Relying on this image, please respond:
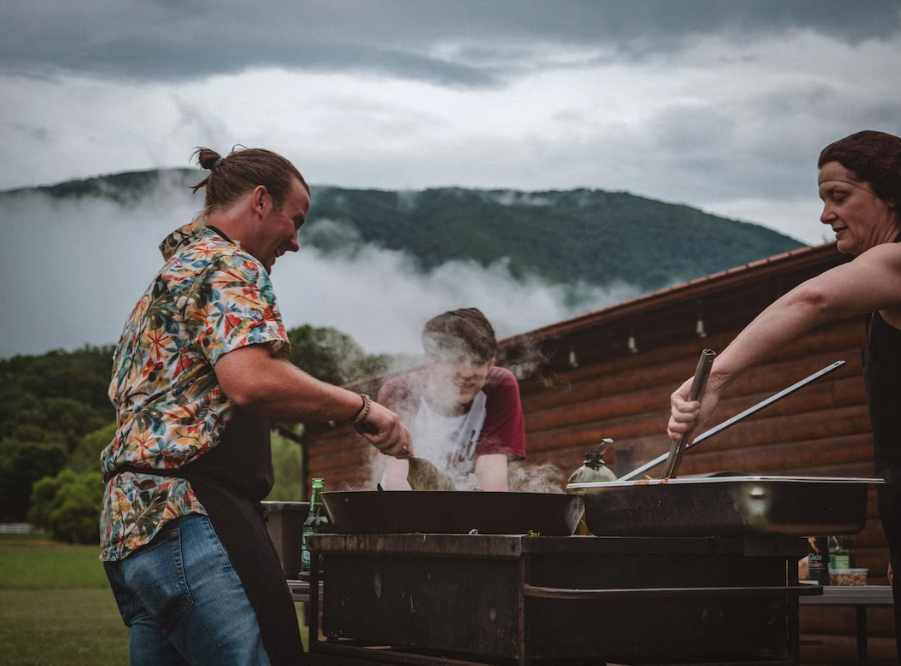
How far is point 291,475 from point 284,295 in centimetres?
6319

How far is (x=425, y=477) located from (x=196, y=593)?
85 centimetres

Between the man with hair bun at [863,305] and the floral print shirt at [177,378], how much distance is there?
0.97 m

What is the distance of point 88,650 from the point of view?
10211 millimetres

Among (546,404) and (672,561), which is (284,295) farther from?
(672,561)

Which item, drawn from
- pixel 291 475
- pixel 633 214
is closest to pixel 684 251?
pixel 633 214

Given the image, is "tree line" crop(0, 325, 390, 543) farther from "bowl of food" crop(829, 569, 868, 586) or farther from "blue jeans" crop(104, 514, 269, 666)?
"blue jeans" crop(104, 514, 269, 666)

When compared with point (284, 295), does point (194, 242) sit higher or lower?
lower

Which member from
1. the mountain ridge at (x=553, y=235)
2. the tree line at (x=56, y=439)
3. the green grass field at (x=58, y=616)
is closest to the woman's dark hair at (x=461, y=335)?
the green grass field at (x=58, y=616)

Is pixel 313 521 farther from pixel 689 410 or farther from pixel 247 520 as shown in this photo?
pixel 689 410

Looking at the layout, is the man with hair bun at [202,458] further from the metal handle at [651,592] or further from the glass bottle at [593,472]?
the glass bottle at [593,472]

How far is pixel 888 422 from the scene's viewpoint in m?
2.15

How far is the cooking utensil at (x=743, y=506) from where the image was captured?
2.02m

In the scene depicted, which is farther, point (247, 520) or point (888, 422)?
point (888, 422)

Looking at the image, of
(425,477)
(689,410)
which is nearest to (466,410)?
(425,477)
